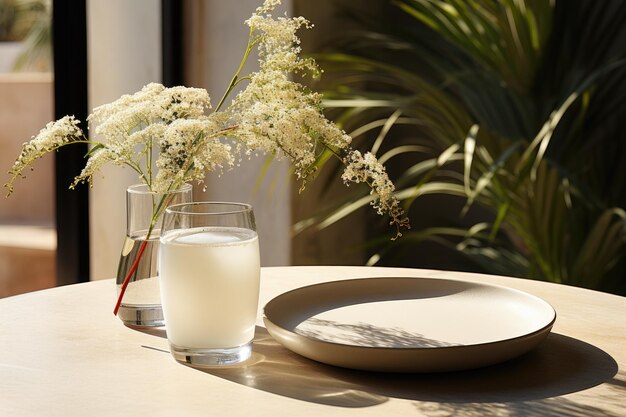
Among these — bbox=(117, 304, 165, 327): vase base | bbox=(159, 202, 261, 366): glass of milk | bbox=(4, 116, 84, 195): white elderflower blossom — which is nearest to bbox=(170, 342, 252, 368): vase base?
bbox=(159, 202, 261, 366): glass of milk

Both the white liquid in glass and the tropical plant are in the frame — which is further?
the tropical plant

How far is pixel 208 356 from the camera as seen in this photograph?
1.02 metres

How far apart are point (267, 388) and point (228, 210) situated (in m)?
0.20

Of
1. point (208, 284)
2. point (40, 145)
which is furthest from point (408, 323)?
point (40, 145)

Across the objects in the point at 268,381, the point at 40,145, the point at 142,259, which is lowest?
the point at 268,381

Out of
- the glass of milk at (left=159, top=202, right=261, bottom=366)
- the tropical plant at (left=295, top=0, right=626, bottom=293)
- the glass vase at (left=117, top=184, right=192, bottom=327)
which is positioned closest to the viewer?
the glass of milk at (left=159, top=202, right=261, bottom=366)

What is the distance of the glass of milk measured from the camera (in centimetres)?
100

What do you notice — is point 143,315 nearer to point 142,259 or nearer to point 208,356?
point 142,259

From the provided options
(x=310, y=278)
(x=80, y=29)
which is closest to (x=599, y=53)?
(x=80, y=29)

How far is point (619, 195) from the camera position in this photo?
2756mm

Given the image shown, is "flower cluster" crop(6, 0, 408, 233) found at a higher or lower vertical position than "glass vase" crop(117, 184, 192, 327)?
higher

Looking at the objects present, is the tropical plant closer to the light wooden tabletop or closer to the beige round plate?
the beige round plate

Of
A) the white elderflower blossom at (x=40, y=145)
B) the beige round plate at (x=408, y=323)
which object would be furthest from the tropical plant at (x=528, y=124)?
the white elderflower blossom at (x=40, y=145)

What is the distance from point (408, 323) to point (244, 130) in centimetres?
31
